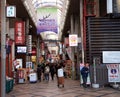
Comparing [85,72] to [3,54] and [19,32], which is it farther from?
[19,32]

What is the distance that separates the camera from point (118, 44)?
902 inches

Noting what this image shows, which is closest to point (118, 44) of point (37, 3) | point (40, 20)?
point (40, 20)

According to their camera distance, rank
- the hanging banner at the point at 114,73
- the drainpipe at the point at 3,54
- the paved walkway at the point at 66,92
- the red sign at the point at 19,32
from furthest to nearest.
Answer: the red sign at the point at 19,32 → the hanging banner at the point at 114,73 → the paved walkway at the point at 66,92 → the drainpipe at the point at 3,54

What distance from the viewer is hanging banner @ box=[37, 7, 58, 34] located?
32.6 metres

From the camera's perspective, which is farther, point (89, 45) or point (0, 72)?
point (89, 45)

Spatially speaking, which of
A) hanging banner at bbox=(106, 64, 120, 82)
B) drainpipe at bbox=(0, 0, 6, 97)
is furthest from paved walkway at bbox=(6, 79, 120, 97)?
drainpipe at bbox=(0, 0, 6, 97)

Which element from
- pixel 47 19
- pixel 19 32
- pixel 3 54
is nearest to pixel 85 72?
pixel 3 54

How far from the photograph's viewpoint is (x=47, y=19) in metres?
32.7

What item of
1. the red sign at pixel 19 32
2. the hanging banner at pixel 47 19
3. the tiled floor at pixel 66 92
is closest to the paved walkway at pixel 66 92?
the tiled floor at pixel 66 92

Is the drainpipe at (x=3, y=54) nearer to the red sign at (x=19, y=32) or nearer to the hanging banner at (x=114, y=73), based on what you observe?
the hanging banner at (x=114, y=73)

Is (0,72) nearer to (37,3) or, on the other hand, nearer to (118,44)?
(118,44)

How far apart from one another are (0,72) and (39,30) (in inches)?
705

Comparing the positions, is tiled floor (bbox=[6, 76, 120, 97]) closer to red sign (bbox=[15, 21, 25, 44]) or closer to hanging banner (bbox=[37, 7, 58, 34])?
red sign (bbox=[15, 21, 25, 44])

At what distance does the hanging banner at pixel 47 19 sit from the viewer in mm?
32625
